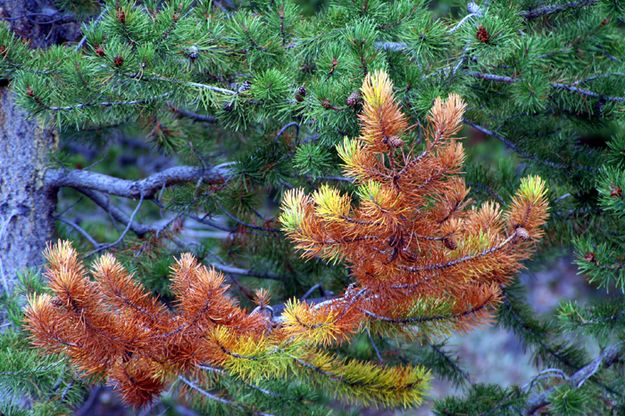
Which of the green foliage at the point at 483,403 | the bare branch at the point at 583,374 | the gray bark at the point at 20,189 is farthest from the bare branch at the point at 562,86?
the gray bark at the point at 20,189

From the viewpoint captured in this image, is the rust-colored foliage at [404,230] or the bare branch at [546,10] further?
the bare branch at [546,10]

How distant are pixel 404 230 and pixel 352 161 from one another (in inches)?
10.6

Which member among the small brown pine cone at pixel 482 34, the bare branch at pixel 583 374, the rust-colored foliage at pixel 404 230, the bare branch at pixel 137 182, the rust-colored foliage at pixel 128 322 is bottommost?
the bare branch at pixel 583 374

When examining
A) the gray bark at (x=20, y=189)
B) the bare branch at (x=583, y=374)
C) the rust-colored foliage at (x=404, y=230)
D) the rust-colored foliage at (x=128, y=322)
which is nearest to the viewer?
the rust-colored foliage at (x=404, y=230)

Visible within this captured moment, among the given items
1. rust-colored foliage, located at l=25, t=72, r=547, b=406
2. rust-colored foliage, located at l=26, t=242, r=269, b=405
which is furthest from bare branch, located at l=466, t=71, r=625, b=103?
rust-colored foliage, located at l=26, t=242, r=269, b=405

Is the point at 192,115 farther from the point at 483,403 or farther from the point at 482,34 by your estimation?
the point at 483,403

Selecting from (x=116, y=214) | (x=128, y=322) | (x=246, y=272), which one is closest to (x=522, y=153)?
(x=246, y=272)

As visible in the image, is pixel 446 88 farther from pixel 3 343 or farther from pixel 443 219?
pixel 3 343

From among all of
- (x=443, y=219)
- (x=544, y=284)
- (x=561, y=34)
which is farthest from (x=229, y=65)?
(x=544, y=284)

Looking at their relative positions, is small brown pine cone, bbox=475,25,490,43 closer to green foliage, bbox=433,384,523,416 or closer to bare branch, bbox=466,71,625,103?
bare branch, bbox=466,71,625,103

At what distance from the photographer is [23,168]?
341 cm

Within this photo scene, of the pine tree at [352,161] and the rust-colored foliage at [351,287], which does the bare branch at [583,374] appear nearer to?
the pine tree at [352,161]

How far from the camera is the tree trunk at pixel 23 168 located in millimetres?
3323

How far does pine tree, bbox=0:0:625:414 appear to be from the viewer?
2180 mm
